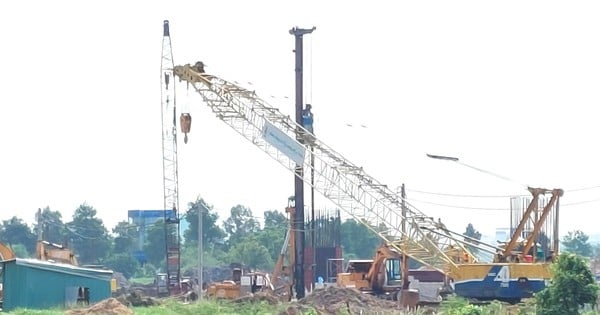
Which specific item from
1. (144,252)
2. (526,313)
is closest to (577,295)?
(526,313)

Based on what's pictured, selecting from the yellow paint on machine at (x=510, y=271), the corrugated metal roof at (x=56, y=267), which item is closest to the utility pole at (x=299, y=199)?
the corrugated metal roof at (x=56, y=267)

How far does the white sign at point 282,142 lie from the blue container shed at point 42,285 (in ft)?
32.2

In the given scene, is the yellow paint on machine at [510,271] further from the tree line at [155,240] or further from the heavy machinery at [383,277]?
the tree line at [155,240]

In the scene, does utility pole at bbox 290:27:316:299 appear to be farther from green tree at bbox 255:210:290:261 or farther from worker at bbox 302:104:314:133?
green tree at bbox 255:210:290:261

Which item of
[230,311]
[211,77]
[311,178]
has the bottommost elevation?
[230,311]

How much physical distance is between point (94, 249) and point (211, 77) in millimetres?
93768

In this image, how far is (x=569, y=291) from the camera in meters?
31.4

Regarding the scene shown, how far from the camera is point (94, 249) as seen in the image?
146125 millimetres

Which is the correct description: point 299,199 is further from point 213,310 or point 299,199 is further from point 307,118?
point 213,310

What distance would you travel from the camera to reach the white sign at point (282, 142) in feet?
181

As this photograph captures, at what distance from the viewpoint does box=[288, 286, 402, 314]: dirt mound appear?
A: 4191 centimetres

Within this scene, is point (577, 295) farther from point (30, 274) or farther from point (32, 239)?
point (32, 239)

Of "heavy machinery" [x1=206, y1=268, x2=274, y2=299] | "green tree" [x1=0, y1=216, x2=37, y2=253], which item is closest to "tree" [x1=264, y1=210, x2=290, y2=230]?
"green tree" [x1=0, y1=216, x2=37, y2=253]

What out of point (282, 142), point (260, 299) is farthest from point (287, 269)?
point (260, 299)
